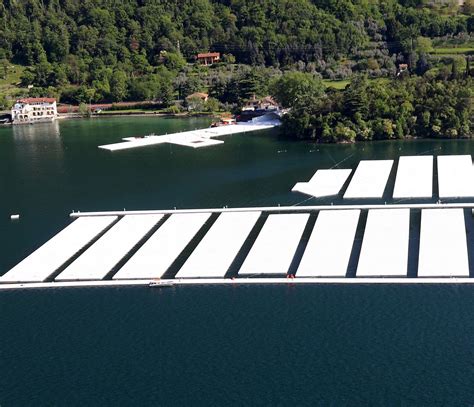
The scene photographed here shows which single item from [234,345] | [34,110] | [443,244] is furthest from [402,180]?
[34,110]

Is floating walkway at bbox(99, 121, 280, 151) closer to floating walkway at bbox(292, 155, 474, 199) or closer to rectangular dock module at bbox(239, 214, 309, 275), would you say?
floating walkway at bbox(292, 155, 474, 199)

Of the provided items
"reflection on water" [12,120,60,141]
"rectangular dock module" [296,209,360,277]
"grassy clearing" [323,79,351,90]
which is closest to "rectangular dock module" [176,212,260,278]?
"rectangular dock module" [296,209,360,277]

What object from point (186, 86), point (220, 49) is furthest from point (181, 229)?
point (220, 49)

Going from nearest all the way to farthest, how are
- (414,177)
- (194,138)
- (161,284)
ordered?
1. (161,284)
2. (414,177)
3. (194,138)

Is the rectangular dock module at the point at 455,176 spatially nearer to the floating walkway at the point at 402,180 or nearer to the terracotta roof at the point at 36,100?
the floating walkway at the point at 402,180

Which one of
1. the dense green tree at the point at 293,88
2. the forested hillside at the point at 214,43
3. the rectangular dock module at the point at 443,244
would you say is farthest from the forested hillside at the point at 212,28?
the rectangular dock module at the point at 443,244

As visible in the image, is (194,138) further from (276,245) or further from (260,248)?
(260,248)
